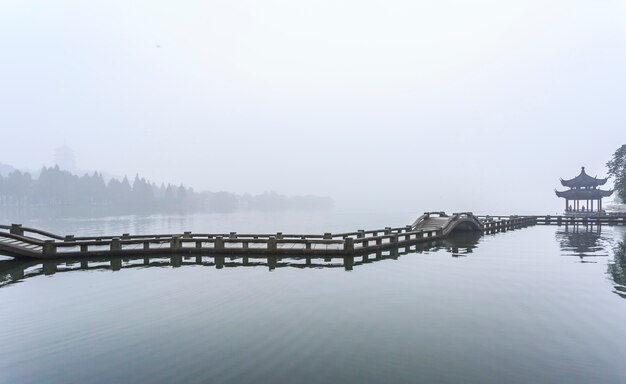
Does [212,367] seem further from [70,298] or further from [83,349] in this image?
[70,298]

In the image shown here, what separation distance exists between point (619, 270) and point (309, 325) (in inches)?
633

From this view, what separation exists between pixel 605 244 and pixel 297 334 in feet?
91.8

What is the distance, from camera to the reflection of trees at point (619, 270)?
1148 centimetres

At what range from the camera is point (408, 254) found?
62.0 feet

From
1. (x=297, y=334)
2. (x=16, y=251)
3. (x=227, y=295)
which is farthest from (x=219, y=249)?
(x=297, y=334)

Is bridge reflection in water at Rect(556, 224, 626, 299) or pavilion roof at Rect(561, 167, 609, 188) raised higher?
pavilion roof at Rect(561, 167, 609, 188)

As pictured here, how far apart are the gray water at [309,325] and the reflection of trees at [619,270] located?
201mm

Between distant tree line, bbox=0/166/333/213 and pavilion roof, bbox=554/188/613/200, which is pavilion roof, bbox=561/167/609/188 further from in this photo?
distant tree line, bbox=0/166/333/213

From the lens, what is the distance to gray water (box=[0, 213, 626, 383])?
19.1 ft

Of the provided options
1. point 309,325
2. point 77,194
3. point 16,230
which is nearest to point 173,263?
point 16,230

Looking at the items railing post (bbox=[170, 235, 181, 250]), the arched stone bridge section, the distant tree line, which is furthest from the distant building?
the distant tree line

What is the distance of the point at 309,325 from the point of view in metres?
7.92

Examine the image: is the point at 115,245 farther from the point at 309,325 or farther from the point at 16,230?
the point at 309,325

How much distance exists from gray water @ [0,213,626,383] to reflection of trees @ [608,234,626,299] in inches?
7.9
